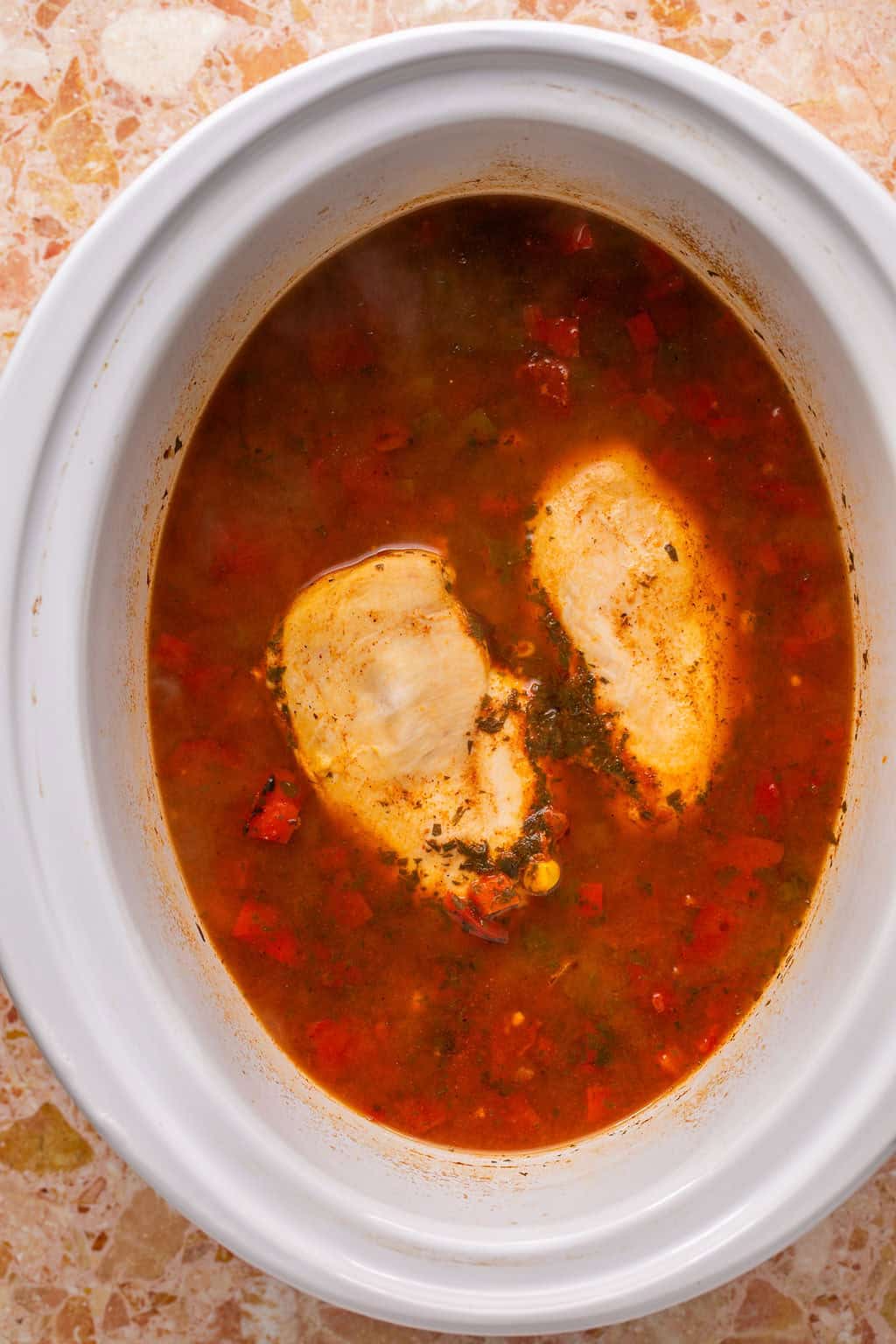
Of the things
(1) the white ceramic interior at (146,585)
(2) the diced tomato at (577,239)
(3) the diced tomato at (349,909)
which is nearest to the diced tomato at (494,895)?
(3) the diced tomato at (349,909)

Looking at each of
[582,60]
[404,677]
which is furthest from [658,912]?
[582,60]

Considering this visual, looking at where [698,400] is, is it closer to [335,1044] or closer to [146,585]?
[146,585]

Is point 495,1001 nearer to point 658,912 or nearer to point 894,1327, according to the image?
point 658,912

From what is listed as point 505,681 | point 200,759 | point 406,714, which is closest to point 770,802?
point 505,681

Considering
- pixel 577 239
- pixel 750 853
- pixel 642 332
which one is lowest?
pixel 750 853

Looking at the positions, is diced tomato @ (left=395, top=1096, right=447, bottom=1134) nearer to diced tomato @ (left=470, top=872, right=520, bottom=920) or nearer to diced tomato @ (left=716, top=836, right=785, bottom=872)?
diced tomato @ (left=470, top=872, right=520, bottom=920)

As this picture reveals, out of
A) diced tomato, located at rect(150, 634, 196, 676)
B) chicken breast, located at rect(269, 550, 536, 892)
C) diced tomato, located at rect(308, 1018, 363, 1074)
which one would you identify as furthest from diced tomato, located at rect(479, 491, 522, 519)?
diced tomato, located at rect(308, 1018, 363, 1074)

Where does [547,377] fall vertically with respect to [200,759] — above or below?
above
